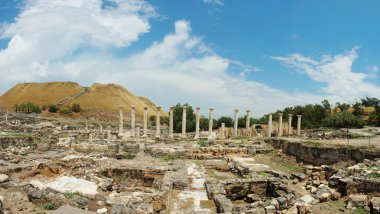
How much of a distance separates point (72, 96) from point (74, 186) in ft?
370

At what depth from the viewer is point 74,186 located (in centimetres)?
1196

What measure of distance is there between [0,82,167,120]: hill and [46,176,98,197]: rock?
8856 centimetres

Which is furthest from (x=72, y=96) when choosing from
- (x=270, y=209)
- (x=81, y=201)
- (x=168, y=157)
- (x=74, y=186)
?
(x=270, y=209)

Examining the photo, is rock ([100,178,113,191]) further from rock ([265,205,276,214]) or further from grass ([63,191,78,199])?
rock ([265,205,276,214])

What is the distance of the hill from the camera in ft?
351

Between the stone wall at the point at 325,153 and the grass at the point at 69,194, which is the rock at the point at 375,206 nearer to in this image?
the grass at the point at 69,194

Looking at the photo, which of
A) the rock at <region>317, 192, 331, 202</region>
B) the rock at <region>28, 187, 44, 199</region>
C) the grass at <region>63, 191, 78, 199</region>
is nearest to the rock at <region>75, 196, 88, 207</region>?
the grass at <region>63, 191, 78, 199</region>

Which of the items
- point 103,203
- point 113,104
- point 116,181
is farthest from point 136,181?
point 113,104

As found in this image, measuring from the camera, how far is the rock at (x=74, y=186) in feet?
37.5

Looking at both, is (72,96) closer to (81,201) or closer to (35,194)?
(35,194)

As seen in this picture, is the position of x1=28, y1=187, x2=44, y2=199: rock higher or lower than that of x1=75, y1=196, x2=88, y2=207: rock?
higher

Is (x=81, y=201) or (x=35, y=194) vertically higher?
(x=35, y=194)

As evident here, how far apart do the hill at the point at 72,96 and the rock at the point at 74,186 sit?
88.6m

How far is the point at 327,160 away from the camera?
2109 cm
